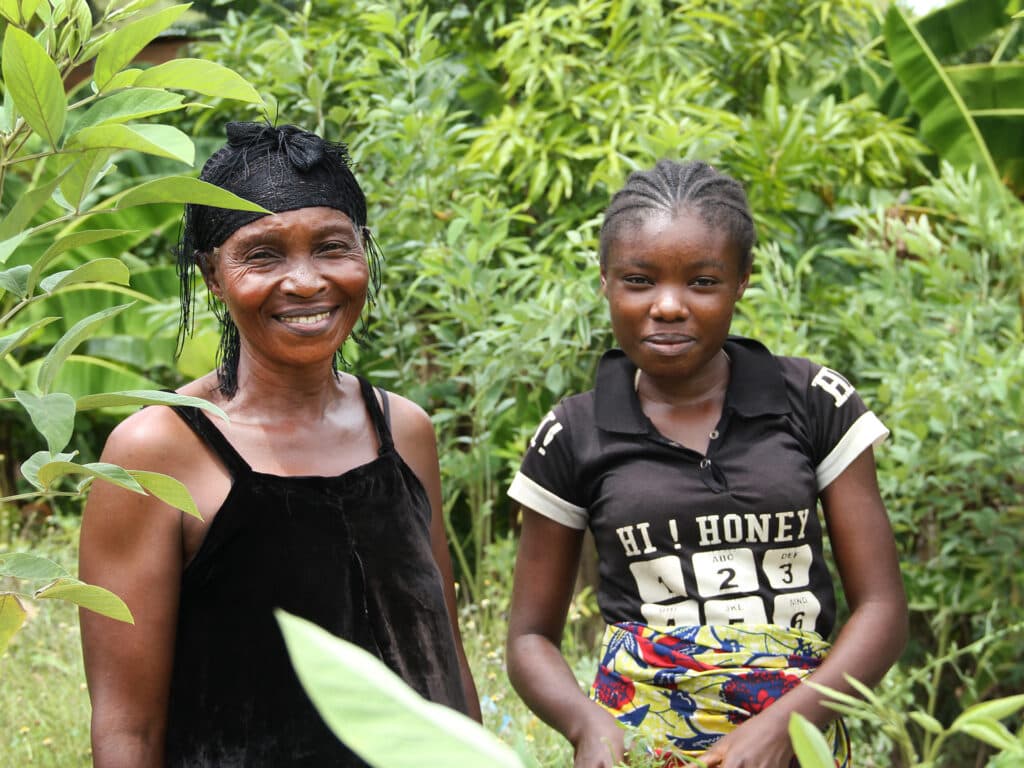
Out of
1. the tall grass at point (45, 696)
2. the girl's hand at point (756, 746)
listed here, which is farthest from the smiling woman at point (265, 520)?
the tall grass at point (45, 696)

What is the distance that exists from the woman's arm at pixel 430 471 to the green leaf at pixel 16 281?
94 cm

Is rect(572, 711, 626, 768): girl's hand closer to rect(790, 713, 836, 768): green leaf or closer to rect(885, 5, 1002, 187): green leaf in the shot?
rect(790, 713, 836, 768): green leaf

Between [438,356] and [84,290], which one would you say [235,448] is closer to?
[438,356]

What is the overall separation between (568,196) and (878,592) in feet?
8.76

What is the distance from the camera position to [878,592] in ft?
6.84

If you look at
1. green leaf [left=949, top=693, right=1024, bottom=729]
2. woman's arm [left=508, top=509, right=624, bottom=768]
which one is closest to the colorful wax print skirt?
woman's arm [left=508, top=509, right=624, bottom=768]

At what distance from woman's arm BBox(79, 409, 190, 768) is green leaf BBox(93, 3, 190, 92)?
71 cm

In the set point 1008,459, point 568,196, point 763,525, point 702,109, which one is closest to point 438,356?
point 568,196

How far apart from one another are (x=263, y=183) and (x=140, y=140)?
0.86 metres

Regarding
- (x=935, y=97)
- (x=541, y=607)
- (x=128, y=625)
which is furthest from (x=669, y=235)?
(x=935, y=97)

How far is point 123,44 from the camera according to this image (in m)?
1.13

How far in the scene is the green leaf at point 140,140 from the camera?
1021 millimetres

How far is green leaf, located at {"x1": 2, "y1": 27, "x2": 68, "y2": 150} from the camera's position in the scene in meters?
0.99

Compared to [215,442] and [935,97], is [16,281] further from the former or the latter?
[935,97]
